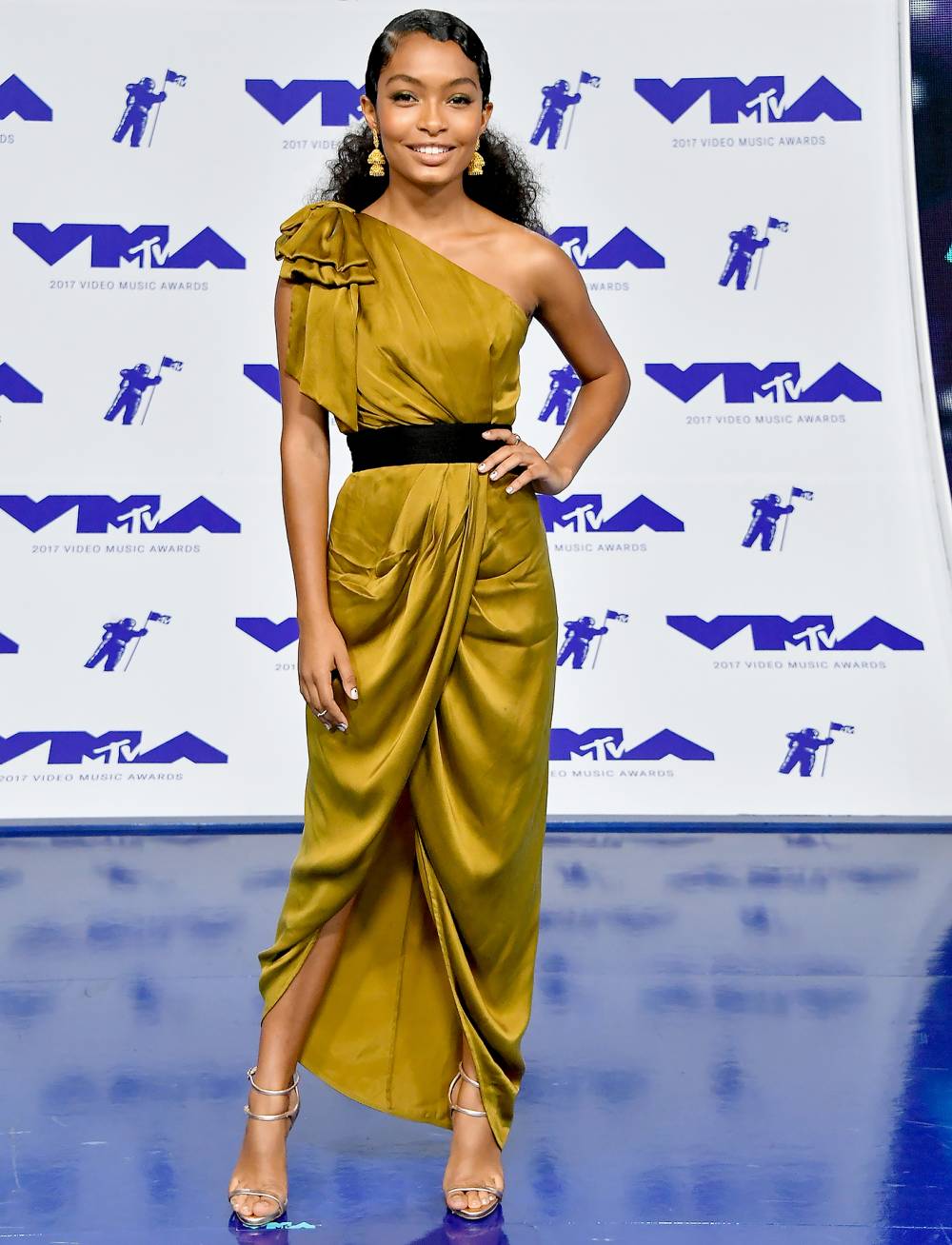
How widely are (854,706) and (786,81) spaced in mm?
1951

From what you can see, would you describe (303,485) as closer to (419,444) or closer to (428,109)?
(419,444)

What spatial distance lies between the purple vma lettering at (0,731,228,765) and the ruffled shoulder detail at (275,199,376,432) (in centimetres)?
270

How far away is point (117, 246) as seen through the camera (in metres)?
4.49

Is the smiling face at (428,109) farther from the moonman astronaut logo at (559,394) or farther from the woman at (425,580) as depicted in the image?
the moonman astronaut logo at (559,394)

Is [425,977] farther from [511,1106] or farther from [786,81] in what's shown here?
[786,81]

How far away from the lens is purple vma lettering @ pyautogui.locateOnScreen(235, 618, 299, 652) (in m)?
4.50

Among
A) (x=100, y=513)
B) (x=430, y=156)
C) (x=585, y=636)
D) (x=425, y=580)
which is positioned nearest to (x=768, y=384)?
(x=585, y=636)

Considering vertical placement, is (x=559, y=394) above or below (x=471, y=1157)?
above

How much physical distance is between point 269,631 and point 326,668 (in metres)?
2.63

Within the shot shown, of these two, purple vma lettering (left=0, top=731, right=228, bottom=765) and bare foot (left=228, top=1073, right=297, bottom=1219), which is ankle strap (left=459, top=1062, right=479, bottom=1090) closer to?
bare foot (left=228, top=1073, right=297, bottom=1219)

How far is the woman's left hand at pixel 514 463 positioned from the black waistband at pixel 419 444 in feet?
0.06

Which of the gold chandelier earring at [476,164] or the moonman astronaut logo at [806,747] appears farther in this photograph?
the moonman astronaut logo at [806,747]

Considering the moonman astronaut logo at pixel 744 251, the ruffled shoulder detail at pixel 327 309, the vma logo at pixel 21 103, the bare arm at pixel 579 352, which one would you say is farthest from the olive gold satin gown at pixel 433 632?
the vma logo at pixel 21 103

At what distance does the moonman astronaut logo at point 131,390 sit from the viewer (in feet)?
14.7
